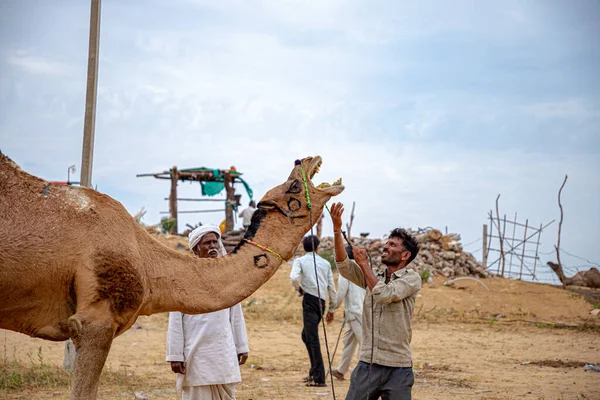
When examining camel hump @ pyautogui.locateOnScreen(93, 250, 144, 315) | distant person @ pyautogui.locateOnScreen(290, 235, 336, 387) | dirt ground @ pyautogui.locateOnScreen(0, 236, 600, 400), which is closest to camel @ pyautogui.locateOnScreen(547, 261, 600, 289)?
dirt ground @ pyautogui.locateOnScreen(0, 236, 600, 400)

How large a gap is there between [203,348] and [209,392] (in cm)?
40

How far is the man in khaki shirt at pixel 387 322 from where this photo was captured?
5512mm

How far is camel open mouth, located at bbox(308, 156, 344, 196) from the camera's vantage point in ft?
17.6

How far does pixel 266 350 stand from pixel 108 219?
9.78 meters

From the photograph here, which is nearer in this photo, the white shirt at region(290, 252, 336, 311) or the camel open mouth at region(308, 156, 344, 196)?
the camel open mouth at region(308, 156, 344, 196)

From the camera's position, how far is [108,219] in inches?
194

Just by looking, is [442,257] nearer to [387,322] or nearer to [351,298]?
[351,298]

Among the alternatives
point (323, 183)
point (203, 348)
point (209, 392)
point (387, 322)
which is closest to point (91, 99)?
point (203, 348)

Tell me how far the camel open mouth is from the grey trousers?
1.46 metres

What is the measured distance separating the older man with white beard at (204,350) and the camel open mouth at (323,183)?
1275 millimetres

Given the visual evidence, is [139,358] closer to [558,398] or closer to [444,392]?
[444,392]

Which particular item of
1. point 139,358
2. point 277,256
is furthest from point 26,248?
point 139,358

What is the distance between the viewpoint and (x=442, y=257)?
82.6ft

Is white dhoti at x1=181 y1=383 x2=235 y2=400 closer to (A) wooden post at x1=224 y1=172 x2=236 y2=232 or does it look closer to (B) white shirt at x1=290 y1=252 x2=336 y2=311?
(B) white shirt at x1=290 y1=252 x2=336 y2=311
